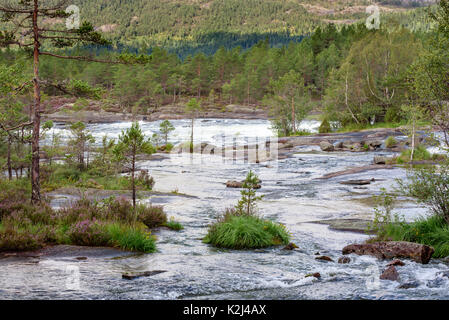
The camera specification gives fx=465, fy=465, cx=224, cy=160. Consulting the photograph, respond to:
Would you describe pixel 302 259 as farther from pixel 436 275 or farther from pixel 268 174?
pixel 268 174

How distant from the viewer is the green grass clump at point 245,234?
12531 millimetres

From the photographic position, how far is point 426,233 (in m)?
12.1

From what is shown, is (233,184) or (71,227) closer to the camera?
(71,227)

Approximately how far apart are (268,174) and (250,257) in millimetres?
21795

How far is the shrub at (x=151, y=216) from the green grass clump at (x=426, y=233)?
7011 mm

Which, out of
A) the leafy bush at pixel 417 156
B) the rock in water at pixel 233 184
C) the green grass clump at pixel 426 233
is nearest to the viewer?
the green grass clump at pixel 426 233

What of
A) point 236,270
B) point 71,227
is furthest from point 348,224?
point 71,227

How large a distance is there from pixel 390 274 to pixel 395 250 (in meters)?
1.92

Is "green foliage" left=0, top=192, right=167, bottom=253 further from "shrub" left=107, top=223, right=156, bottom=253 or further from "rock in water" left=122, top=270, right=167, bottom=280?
"rock in water" left=122, top=270, right=167, bottom=280

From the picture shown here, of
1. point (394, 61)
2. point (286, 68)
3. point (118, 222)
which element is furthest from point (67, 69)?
point (118, 222)

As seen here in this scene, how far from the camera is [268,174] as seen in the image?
3306cm

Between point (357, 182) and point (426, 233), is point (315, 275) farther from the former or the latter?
point (357, 182)

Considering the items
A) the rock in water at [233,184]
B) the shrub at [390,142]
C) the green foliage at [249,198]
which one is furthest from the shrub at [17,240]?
the shrub at [390,142]

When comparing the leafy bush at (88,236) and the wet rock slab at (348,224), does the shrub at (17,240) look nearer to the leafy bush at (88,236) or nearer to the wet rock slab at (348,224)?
the leafy bush at (88,236)
